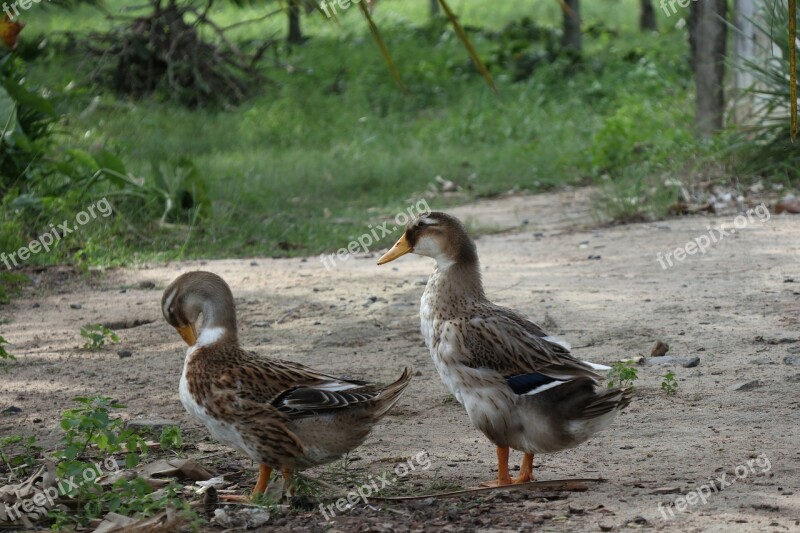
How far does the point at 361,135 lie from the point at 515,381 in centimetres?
1085

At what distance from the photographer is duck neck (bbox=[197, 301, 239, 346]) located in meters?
4.15

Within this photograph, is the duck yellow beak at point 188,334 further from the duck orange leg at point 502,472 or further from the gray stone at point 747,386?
the gray stone at point 747,386

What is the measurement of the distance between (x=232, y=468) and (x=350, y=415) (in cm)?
78

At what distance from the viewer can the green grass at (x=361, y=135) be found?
9.68 meters

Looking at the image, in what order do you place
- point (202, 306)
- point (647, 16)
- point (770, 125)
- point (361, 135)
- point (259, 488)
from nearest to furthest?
point (259, 488), point (202, 306), point (770, 125), point (361, 135), point (647, 16)

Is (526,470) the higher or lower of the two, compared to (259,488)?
lower

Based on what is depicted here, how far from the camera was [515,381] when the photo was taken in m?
4.06

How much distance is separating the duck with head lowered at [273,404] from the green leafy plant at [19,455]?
0.77m

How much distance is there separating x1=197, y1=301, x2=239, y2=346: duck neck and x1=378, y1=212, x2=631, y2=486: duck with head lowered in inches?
32.1

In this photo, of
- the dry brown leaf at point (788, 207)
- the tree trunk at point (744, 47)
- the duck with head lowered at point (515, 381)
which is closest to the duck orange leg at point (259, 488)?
the duck with head lowered at point (515, 381)

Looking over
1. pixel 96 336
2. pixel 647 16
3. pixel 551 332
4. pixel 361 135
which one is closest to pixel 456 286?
pixel 551 332

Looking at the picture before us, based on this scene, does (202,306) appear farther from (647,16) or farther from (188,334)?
(647,16)

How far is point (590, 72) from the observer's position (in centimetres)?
1755

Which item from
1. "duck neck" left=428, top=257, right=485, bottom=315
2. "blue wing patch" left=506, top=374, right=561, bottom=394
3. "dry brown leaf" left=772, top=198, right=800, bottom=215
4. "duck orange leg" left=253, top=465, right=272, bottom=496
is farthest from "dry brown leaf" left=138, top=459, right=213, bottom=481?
"dry brown leaf" left=772, top=198, right=800, bottom=215
